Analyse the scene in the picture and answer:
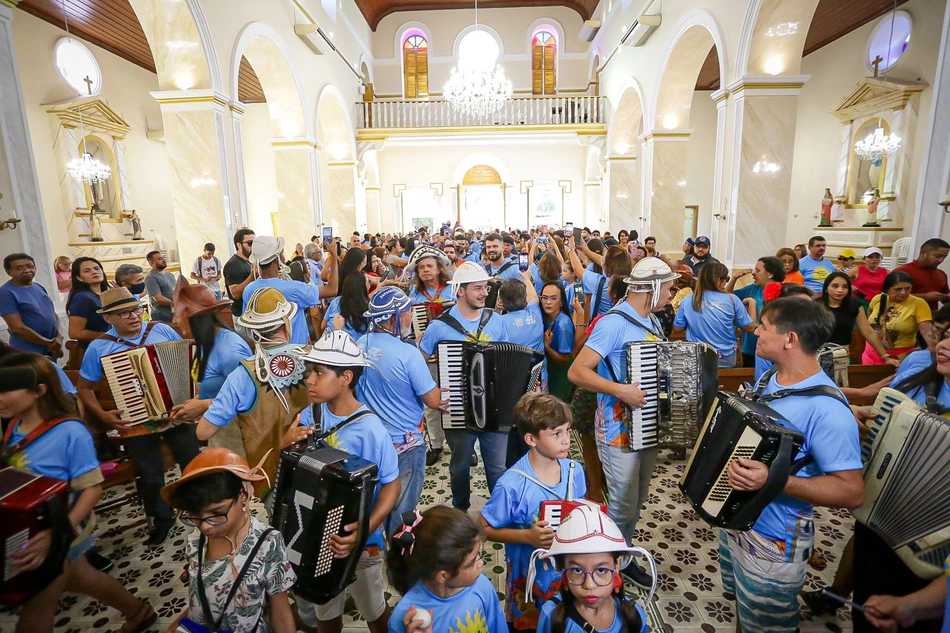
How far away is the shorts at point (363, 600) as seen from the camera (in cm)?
236

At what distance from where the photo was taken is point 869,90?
12.0 m

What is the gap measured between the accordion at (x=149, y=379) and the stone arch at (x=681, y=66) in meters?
10.1

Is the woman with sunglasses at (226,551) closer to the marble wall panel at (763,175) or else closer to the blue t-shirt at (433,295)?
the blue t-shirt at (433,295)

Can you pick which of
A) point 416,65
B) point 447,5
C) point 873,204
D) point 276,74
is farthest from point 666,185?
point 447,5

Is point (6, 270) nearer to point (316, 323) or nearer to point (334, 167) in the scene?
point (316, 323)

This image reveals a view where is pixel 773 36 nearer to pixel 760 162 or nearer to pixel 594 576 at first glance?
pixel 760 162

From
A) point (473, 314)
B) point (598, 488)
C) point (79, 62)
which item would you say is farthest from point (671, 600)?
point (79, 62)

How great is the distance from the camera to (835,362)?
3471mm

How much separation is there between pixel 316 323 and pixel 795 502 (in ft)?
18.9

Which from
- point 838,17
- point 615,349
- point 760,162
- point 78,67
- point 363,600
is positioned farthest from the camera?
point 78,67

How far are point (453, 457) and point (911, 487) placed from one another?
249cm

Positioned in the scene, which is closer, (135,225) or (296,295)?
(296,295)

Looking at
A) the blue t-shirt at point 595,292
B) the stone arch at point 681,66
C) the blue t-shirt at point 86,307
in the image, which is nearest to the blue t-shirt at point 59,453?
the blue t-shirt at point 86,307

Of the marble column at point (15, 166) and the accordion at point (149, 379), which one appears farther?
the marble column at point (15, 166)
